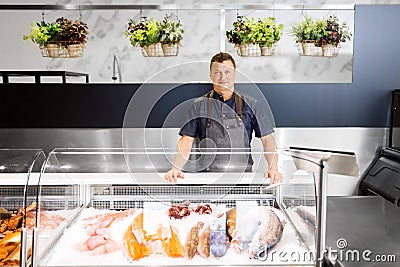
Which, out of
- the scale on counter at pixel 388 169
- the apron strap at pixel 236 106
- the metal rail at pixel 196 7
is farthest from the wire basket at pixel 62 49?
the scale on counter at pixel 388 169

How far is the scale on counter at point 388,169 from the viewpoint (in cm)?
294

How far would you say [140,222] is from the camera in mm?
1533

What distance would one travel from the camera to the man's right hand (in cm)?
157

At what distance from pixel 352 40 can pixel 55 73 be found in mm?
1879

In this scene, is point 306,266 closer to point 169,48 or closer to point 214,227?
point 214,227

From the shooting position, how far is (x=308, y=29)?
3.15m

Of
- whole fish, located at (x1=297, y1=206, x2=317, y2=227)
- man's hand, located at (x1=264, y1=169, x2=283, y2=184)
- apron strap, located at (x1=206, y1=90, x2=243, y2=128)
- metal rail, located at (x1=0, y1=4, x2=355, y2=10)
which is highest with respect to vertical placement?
metal rail, located at (x1=0, y1=4, x2=355, y2=10)

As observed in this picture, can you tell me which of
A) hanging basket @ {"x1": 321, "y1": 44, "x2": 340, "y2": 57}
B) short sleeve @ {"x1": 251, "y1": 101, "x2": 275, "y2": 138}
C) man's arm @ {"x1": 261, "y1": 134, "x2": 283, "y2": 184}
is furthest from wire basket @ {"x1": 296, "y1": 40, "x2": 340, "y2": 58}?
man's arm @ {"x1": 261, "y1": 134, "x2": 283, "y2": 184}

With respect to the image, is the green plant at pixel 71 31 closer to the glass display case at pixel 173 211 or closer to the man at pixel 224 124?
the man at pixel 224 124

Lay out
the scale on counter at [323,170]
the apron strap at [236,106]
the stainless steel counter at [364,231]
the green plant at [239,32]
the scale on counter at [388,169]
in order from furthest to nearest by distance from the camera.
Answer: the green plant at [239,32], the scale on counter at [388,169], the stainless steel counter at [364,231], the apron strap at [236,106], the scale on counter at [323,170]

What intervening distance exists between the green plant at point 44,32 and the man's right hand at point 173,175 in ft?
6.27

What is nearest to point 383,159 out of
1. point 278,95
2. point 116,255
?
point 278,95

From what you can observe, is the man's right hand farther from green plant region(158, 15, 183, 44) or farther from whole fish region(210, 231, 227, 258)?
green plant region(158, 15, 183, 44)

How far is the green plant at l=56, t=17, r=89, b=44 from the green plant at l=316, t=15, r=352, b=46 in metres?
1.47
